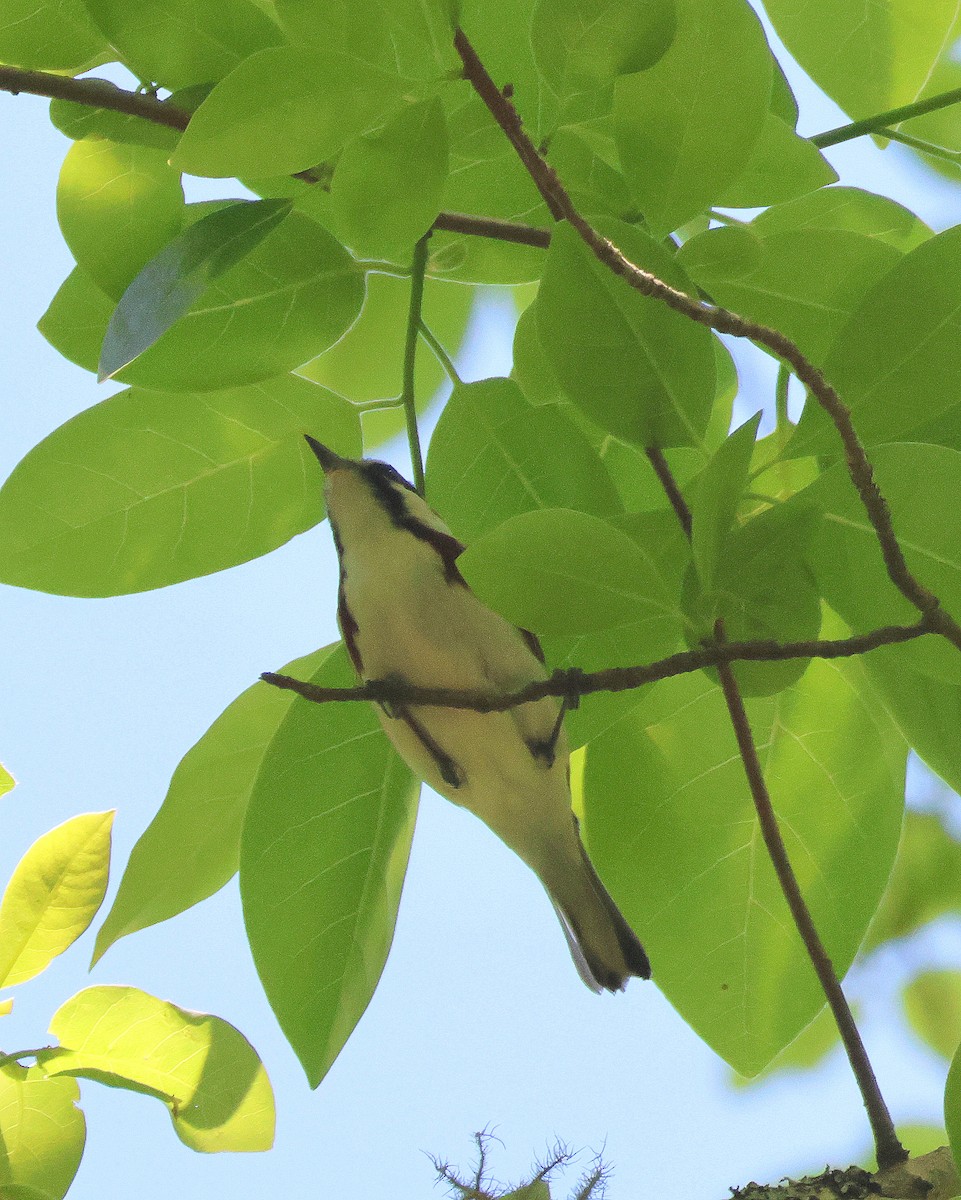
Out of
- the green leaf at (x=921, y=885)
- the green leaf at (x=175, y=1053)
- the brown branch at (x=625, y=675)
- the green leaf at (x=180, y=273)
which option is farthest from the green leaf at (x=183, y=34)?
the green leaf at (x=921, y=885)

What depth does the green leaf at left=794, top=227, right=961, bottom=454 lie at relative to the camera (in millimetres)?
1084

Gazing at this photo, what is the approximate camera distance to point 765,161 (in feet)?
4.26

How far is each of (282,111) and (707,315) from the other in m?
0.38

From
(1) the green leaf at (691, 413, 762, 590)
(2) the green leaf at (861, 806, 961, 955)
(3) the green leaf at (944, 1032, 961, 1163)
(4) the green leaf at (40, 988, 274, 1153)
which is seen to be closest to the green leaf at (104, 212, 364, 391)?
(1) the green leaf at (691, 413, 762, 590)

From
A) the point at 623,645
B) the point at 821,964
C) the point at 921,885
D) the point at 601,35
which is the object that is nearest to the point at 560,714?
the point at 623,645

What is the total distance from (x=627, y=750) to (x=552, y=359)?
1.69ft

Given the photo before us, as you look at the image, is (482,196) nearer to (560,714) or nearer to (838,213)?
(838,213)

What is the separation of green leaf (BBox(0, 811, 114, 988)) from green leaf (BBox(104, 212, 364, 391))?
0.54 meters

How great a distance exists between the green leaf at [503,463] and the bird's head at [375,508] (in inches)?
9.6

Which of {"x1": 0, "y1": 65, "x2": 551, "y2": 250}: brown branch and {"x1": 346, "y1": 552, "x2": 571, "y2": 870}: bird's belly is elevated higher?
{"x1": 0, "y1": 65, "x2": 551, "y2": 250}: brown branch

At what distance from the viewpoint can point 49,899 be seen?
1467 mm

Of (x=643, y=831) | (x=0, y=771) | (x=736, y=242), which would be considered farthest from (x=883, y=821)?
(x=0, y=771)

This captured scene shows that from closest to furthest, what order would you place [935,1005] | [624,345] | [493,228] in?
[624,345] → [493,228] → [935,1005]

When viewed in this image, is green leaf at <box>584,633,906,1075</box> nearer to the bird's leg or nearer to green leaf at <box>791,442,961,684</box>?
the bird's leg
